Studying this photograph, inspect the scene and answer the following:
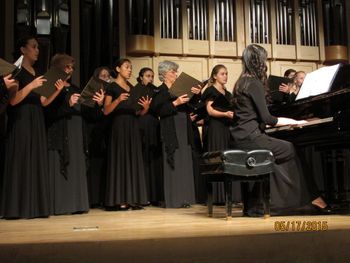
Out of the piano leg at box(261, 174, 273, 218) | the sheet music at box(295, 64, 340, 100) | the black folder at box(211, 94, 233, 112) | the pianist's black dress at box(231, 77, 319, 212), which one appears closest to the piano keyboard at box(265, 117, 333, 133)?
the pianist's black dress at box(231, 77, 319, 212)

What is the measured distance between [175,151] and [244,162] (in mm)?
2011

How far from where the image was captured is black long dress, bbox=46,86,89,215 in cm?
511

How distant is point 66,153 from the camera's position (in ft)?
16.9

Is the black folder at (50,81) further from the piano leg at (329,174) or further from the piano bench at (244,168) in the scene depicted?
the piano leg at (329,174)

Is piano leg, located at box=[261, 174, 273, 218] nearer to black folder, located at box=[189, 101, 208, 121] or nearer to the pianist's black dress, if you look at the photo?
the pianist's black dress

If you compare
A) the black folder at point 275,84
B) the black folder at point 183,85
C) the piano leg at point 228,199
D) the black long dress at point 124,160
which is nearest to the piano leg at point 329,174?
the black folder at point 275,84

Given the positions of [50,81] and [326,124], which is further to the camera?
[50,81]

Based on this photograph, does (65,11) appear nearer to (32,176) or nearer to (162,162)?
(162,162)

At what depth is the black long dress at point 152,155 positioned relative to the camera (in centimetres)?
615

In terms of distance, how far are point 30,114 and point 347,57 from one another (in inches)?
216

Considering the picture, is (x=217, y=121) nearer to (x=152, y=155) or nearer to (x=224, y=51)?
(x=152, y=155)

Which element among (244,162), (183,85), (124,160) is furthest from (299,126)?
(124,160)

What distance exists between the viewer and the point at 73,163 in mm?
5223

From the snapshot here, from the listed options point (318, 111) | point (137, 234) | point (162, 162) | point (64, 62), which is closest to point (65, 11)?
point (64, 62)
